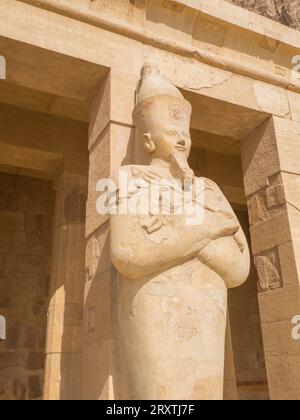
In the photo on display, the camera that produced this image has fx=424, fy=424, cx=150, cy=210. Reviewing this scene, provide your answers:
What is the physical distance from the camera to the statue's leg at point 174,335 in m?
2.29

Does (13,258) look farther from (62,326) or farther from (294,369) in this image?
(294,369)

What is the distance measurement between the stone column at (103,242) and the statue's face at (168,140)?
41cm

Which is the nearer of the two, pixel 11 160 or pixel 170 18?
pixel 170 18

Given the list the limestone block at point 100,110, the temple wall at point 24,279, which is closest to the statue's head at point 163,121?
the limestone block at point 100,110

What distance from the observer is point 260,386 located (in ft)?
21.8

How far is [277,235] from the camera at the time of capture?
3.82m

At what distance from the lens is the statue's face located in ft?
9.11

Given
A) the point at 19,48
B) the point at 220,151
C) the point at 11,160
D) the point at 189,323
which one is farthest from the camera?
the point at 220,151

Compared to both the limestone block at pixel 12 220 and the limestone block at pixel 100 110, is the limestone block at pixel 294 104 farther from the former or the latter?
the limestone block at pixel 12 220

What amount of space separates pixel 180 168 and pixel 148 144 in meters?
0.30

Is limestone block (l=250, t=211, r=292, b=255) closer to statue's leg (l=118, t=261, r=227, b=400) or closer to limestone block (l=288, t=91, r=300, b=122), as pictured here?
limestone block (l=288, t=91, r=300, b=122)

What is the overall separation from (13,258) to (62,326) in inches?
75.7

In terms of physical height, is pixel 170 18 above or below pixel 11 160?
above

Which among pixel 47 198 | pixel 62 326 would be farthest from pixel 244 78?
pixel 47 198
